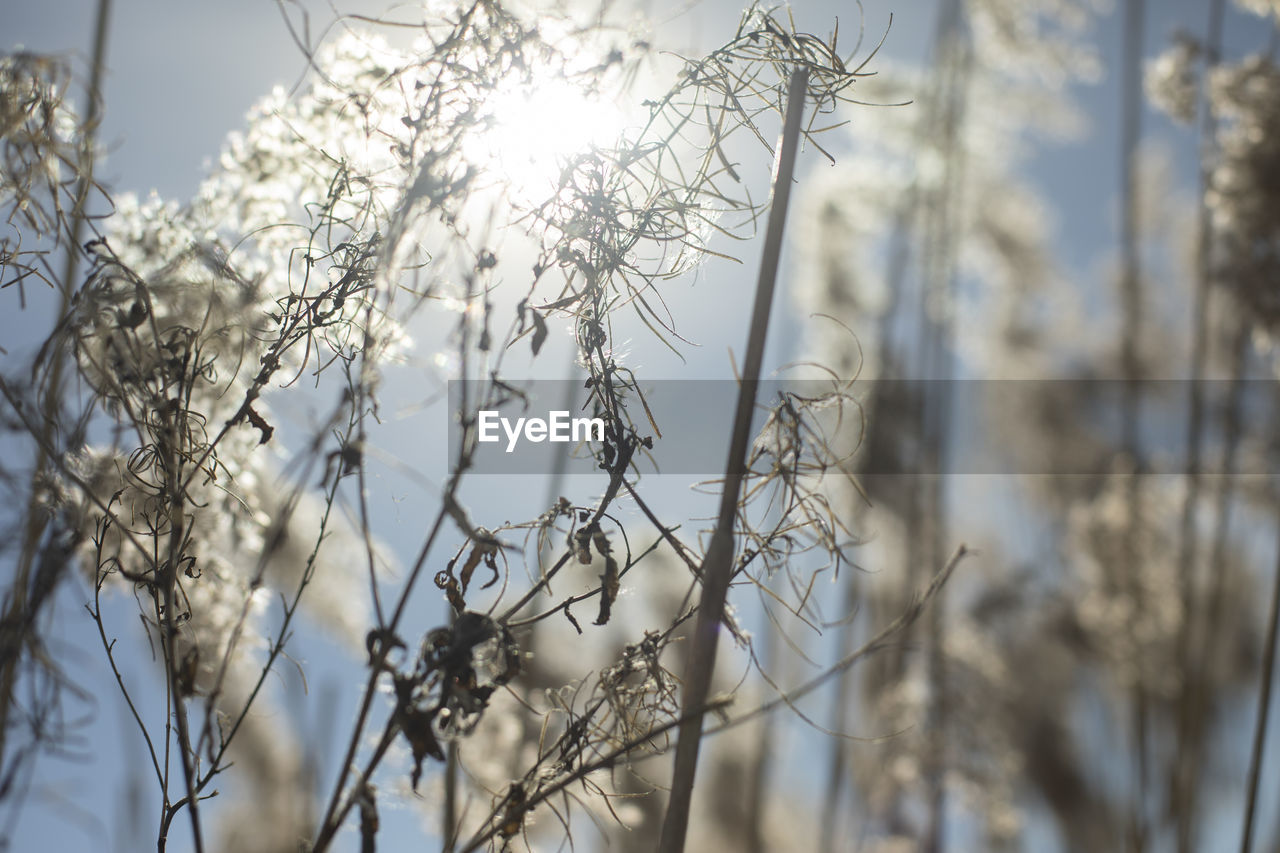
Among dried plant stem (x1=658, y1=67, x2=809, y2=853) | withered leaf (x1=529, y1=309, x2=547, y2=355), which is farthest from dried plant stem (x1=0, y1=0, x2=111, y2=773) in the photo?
dried plant stem (x1=658, y1=67, x2=809, y2=853)

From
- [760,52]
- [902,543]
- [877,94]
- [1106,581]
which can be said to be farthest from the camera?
[902,543]

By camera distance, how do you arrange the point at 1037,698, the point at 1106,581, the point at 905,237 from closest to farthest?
the point at 1106,581 → the point at 905,237 → the point at 1037,698

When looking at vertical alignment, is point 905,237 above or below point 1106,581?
above

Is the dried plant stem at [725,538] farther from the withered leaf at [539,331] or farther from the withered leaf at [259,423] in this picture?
the withered leaf at [259,423]

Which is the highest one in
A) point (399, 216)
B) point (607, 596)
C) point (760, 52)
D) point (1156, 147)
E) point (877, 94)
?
point (1156, 147)

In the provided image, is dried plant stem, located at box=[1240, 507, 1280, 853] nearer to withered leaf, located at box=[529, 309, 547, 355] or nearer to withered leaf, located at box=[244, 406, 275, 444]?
withered leaf, located at box=[529, 309, 547, 355]

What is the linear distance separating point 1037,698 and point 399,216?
7749mm

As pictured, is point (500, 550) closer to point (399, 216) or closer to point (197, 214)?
point (399, 216)

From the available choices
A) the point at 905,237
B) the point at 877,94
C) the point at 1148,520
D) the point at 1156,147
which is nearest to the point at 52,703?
the point at 905,237

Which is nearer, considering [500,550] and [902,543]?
[500,550]

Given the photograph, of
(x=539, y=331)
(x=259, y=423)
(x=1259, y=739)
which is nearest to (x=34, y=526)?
(x=259, y=423)

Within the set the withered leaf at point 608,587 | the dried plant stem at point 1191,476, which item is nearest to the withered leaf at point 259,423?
the withered leaf at point 608,587

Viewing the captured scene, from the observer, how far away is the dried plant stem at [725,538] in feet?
1.82

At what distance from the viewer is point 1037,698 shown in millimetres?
7066
